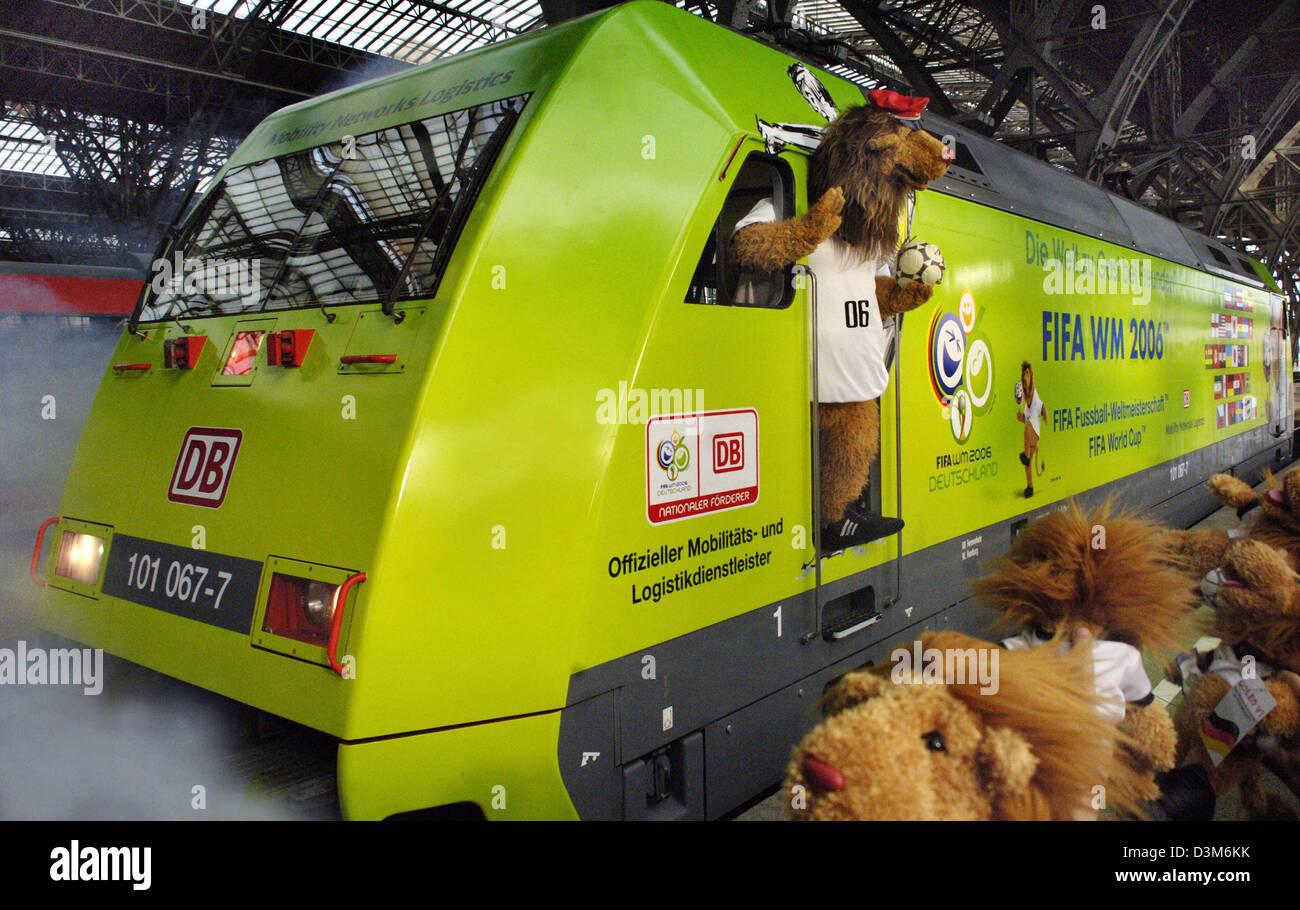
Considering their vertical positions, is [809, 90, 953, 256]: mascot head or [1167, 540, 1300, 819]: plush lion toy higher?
[809, 90, 953, 256]: mascot head

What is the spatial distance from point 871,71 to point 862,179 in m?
3.82

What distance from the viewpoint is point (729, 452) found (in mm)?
3045

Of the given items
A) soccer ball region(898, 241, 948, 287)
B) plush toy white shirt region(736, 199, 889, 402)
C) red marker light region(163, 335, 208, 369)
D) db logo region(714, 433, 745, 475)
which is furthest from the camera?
soccer ball region(898, 241, 948, 287)

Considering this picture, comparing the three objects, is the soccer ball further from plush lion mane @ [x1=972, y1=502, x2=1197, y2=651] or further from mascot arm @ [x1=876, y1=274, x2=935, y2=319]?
plush lion mane @ [x1=972, y1=502, x2=1197, y2=651]

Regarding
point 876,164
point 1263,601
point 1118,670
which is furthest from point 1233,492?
point 876,164

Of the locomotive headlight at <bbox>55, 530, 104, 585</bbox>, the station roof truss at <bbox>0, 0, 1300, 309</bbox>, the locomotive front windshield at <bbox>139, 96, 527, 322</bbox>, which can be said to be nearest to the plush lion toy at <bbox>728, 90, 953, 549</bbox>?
the locomotive front windshield at <bbox>139, 96, 527, 322</bbox>

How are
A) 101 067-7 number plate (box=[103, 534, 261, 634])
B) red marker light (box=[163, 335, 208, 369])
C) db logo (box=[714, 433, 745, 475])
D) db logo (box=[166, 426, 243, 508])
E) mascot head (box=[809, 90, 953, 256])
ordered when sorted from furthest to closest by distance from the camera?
mascot head (box=[809, 90, 953, 256]), red marker light (box=[163, 335, 208, 369]), db logo (box=[714, 433, 745, 475]), db logo (box=[166, 426, 243, 508]), 101 067-7 number plate (box=[103, 534, 261, 634])

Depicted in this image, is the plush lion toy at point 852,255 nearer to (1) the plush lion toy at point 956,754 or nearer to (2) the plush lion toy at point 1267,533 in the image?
(2) the plush lion toy at point 1267,533

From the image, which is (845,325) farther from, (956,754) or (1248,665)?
(956,754)

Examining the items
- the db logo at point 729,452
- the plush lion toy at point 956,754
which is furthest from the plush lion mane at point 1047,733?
the db logo at point 729,452

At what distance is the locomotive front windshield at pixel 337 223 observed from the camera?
2.69 metres

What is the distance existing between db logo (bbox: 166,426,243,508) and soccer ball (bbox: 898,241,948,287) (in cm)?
259

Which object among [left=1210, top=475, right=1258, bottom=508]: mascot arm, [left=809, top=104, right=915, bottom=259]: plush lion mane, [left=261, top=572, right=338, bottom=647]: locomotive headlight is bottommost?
[left=261, top=572, right=338, bottom=647]: locomotive headlight

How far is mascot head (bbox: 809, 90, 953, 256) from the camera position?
3268 mm
